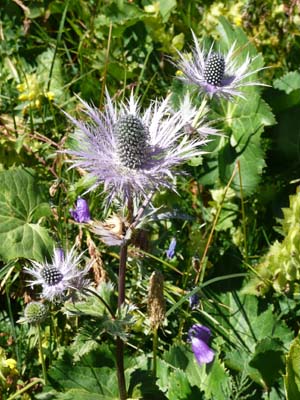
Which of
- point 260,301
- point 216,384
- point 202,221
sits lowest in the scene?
point 216,384

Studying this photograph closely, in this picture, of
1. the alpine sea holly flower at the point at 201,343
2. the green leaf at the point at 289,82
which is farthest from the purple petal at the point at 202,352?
the green leaf at the point at 289,82

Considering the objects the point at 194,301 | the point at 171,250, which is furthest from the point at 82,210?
the point at 194,301

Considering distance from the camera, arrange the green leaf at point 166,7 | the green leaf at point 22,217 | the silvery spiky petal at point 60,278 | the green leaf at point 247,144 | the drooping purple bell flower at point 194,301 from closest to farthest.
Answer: the silvery spiky petal at point 60,278
the green leaf at point 22,217
the drooping purple bell flower at point 194,301
the green leaf at point 247,144
the green leaf at point 166,7

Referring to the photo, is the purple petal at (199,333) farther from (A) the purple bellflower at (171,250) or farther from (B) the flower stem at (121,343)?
(B) the flower stem at (121,343)

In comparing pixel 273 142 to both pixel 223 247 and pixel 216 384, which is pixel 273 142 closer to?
pixel 223 247

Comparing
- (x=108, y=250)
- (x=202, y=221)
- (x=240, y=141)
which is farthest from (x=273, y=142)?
(x=108, y=250)

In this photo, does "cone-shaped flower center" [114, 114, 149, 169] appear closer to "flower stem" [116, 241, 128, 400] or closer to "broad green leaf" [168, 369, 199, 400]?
"flower stem" [116, 241, 128, 400]

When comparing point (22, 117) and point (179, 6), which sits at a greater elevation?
point (179, 6)
